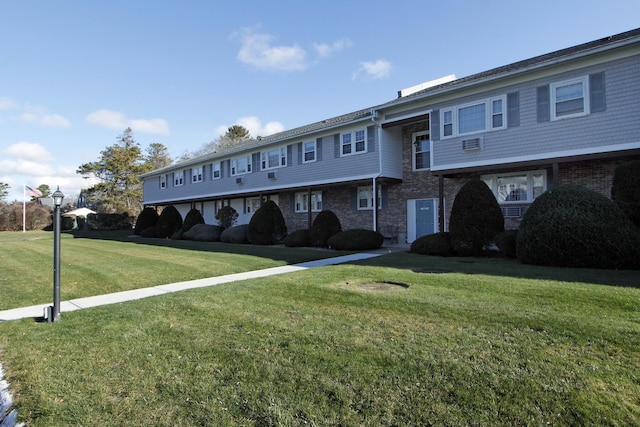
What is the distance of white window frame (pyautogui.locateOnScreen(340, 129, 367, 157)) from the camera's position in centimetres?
1696

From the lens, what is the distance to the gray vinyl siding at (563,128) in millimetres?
10344

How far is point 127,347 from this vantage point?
4051 mm

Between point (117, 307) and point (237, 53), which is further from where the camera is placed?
point (237, 53)

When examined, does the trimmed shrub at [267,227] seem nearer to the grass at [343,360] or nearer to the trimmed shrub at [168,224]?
the trimmed shrub at [168,224]

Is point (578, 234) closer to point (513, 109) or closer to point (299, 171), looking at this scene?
point (513, 109)

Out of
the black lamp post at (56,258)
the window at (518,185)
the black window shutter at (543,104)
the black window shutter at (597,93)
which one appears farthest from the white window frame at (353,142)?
the black lamp post at (56,258)

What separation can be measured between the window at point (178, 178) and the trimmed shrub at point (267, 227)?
47.9 feet

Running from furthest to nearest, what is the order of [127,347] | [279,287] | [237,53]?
[237,53] → [279,287] → [127,347]

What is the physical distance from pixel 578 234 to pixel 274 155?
54.0ft

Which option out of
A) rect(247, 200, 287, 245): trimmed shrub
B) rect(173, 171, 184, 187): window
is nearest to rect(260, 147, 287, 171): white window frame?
rect(247, 200, 287, 245): trimmed shrub

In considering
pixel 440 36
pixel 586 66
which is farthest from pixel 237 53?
pixel 586 66

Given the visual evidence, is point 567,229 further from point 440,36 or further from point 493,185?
point 440,36

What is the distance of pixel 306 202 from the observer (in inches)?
848

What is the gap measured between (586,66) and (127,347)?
13.5 m
